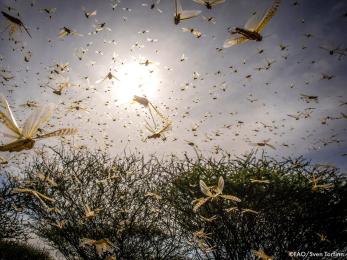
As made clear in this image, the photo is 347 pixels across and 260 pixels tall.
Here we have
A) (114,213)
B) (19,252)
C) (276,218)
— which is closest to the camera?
(276,218)

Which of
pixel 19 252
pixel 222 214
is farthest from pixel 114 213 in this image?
pixel 19 252

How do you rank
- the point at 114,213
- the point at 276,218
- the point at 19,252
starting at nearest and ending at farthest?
the point at 276,218 → the point at 114,213 → the point at 19,252

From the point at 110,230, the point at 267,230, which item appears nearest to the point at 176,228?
the point at 110,230

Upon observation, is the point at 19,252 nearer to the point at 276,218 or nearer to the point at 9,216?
the point at 9,216

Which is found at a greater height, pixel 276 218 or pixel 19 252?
pixel 276 218

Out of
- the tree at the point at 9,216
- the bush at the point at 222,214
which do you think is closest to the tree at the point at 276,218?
the bush at the point at 222,214

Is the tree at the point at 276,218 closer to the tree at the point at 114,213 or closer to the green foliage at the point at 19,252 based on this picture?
the tree at the point at 114,213

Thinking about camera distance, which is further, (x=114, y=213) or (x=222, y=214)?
(x=114, y=213)

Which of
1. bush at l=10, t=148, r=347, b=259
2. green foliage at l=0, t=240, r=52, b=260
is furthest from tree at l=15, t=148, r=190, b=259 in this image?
green foliage at l=0, t=240, r=52, b=260

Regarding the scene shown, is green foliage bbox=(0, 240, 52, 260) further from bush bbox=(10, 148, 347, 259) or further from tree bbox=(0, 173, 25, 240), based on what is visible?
bush bbox=(10, 148, 347, 259)
